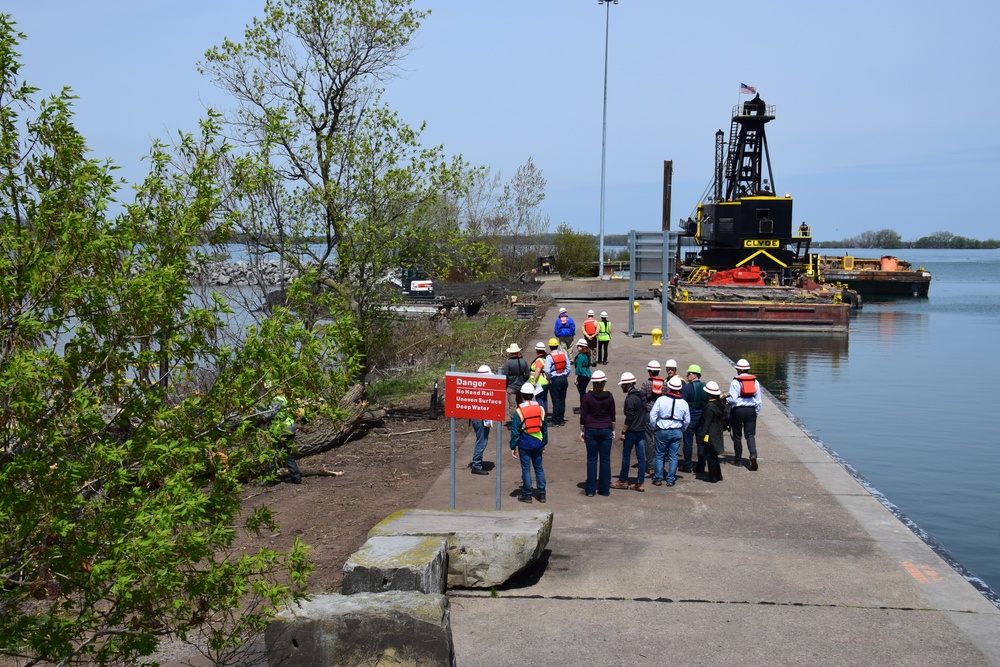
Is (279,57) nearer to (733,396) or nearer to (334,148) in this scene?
(334,148)

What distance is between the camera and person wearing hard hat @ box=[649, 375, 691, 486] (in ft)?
41.5

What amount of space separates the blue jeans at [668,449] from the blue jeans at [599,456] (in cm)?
81

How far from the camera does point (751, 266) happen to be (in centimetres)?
5850

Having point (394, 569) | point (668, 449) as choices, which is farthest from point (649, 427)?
point (394, 569)

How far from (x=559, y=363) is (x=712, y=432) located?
161 inches

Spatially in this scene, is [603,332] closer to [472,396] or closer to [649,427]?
[649,427]

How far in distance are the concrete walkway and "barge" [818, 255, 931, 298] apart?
6731 centimetres

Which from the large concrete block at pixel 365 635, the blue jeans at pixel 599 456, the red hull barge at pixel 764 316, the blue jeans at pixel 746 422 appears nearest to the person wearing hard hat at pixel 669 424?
the blue jeans at pixel 599 456

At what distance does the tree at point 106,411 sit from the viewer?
4789 mm

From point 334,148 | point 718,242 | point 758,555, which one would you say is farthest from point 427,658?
point 718,242

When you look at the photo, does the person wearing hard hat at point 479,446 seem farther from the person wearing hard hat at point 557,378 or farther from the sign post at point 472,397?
the person wearing hard hat at point 557,378

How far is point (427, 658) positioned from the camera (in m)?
6.97

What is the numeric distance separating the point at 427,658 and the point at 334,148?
1355 centimetres

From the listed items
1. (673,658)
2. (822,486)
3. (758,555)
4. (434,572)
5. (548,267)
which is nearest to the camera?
(673,658)
